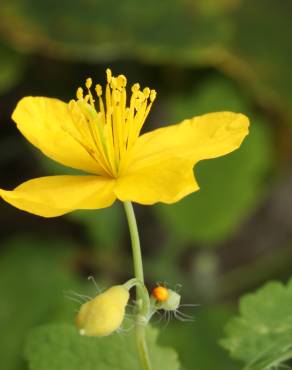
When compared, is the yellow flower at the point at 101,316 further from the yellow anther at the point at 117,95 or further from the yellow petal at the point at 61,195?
the yellow anther at the point at 117,95

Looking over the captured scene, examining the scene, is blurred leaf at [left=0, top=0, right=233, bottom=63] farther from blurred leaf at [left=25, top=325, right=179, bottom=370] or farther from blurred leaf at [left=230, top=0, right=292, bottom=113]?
blurred leaf at [left=25, top=325, right=179, bottom=370]

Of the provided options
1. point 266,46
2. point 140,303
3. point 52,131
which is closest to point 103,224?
point 266,46

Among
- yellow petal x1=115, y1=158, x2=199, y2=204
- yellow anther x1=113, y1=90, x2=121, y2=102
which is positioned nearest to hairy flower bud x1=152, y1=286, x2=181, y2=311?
yellow petal x1=115, y1=158, x2=199, y2=204

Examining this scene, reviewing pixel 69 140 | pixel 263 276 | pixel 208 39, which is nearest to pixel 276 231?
pixel 263 276

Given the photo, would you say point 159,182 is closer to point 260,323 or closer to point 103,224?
point 260,323

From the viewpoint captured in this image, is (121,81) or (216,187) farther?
(216,187)

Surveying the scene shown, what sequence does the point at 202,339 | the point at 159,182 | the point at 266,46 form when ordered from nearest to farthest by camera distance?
the point at 159,182 < the point at 202,339 < the point at 266,46

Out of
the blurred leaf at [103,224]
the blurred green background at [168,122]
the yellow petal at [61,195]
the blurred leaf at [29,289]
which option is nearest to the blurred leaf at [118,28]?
the blurred green background at [168,122]
